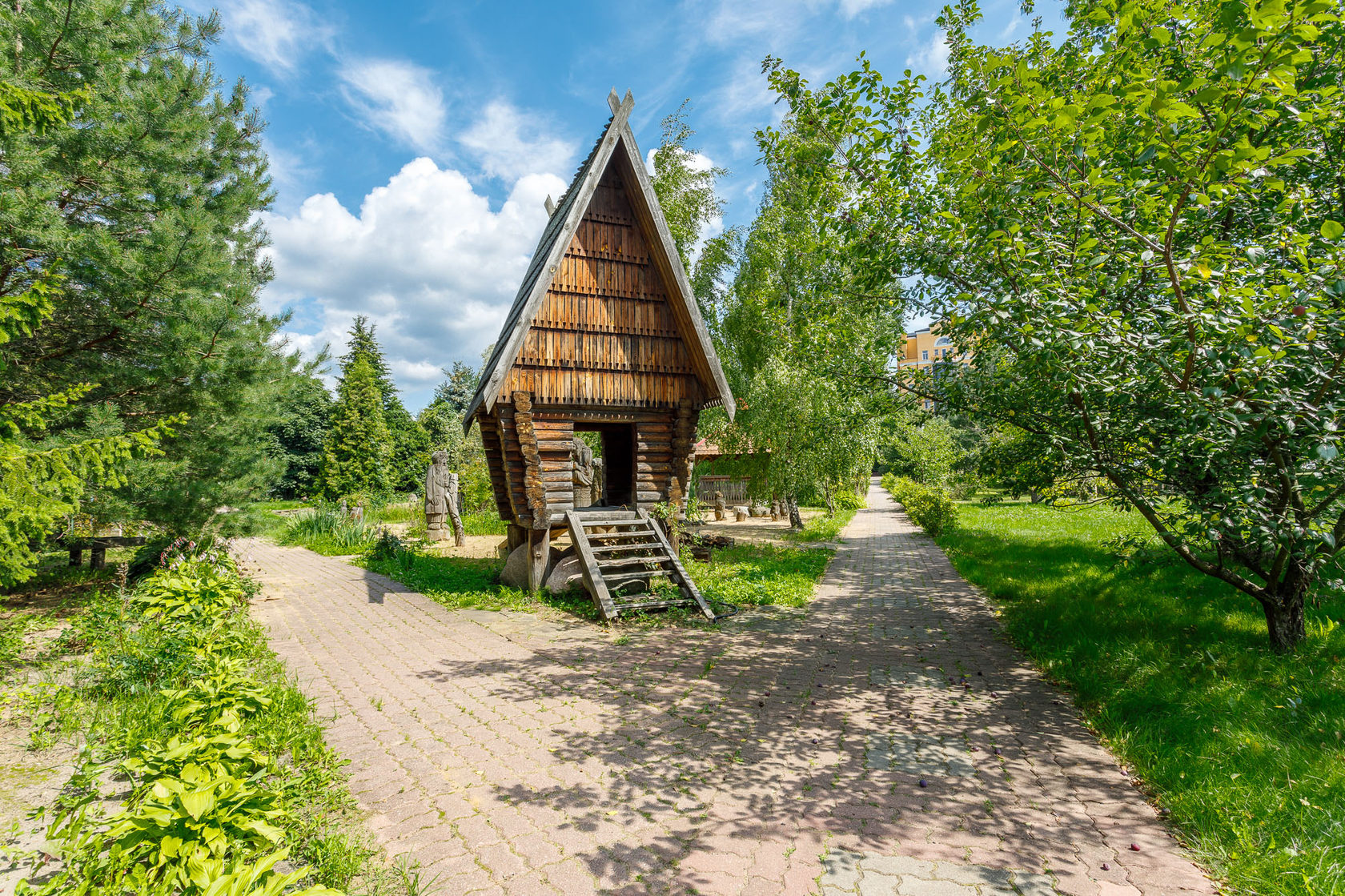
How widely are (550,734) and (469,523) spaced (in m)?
17.1

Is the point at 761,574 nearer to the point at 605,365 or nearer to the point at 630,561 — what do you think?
the point at 630,561

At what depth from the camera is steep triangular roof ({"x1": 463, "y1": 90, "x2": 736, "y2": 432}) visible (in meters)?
8.55

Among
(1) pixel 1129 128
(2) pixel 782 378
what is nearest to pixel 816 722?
(1) pixel 1129 128

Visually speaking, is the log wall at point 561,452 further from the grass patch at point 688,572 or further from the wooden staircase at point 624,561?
the grass patch at point 688,572

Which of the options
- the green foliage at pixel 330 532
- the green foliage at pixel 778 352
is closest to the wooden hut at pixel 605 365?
the green foliage at pixel 778 352

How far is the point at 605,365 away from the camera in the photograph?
31.0 feet

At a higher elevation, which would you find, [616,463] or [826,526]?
[616,463]

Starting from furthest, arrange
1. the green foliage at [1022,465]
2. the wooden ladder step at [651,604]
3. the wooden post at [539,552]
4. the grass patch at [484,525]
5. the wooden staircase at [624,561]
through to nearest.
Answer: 1. the grass patch at [484,525]
2. the wooden post at [539,552]
3. the wooden staircase at [624,561]
4. the wooden ladder step at [651,604]
5. the green foliage at [1022,465]

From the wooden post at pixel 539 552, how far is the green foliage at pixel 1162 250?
6054 millimetres

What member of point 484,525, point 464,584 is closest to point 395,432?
point 484,525

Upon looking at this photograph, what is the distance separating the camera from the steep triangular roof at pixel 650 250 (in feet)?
28.1

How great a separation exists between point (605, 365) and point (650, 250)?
207cm

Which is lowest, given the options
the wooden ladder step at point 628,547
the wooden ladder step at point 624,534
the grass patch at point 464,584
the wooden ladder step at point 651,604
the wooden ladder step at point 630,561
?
the grass patch at point 464,584

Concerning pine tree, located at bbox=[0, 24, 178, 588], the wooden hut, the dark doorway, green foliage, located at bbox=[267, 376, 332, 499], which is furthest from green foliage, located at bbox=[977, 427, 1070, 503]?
green foliage, located at bbox=[267, 376, 332, 499]
